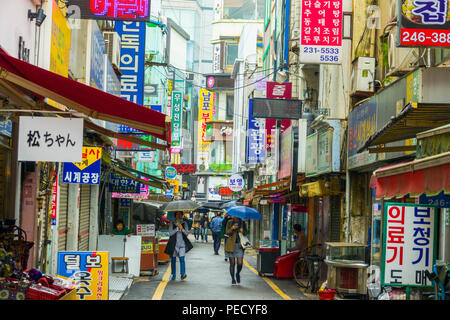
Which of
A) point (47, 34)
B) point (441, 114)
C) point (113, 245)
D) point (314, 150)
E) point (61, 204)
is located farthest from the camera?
point (314, 150)

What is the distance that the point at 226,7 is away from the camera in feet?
261

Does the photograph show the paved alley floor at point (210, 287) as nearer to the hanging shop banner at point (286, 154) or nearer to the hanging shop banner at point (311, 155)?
the hanging shop banner at point (311, 155)

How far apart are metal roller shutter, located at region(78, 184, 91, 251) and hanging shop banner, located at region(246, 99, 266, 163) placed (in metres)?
15.8

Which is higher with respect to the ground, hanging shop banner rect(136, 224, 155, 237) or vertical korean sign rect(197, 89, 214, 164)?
vertical korean sign rect(197, 89, 214, 164)

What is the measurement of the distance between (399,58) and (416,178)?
673 cm

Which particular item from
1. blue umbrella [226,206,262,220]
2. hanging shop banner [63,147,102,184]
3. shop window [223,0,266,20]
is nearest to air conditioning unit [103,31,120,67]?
blue umbrella [226,206,262,220]

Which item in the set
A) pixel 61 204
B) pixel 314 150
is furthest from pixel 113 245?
pixel 314 150

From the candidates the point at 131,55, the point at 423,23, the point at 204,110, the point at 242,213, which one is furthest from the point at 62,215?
the point at 204,110

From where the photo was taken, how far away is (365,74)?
55.6 ft

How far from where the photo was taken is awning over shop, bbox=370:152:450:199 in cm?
706

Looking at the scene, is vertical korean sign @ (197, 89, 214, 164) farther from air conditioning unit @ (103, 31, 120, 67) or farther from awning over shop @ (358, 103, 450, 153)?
awning over shop @ (358, 103, 450, 153)

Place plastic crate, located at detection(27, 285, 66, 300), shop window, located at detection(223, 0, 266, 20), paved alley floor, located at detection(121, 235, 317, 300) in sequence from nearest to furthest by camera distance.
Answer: plastic crate, located at detection(27, 285, 66, 300)
paved alley floor, located at detection(121, 235, 317, 300)
shop window, located at detection(223, 0, 266, 20)
